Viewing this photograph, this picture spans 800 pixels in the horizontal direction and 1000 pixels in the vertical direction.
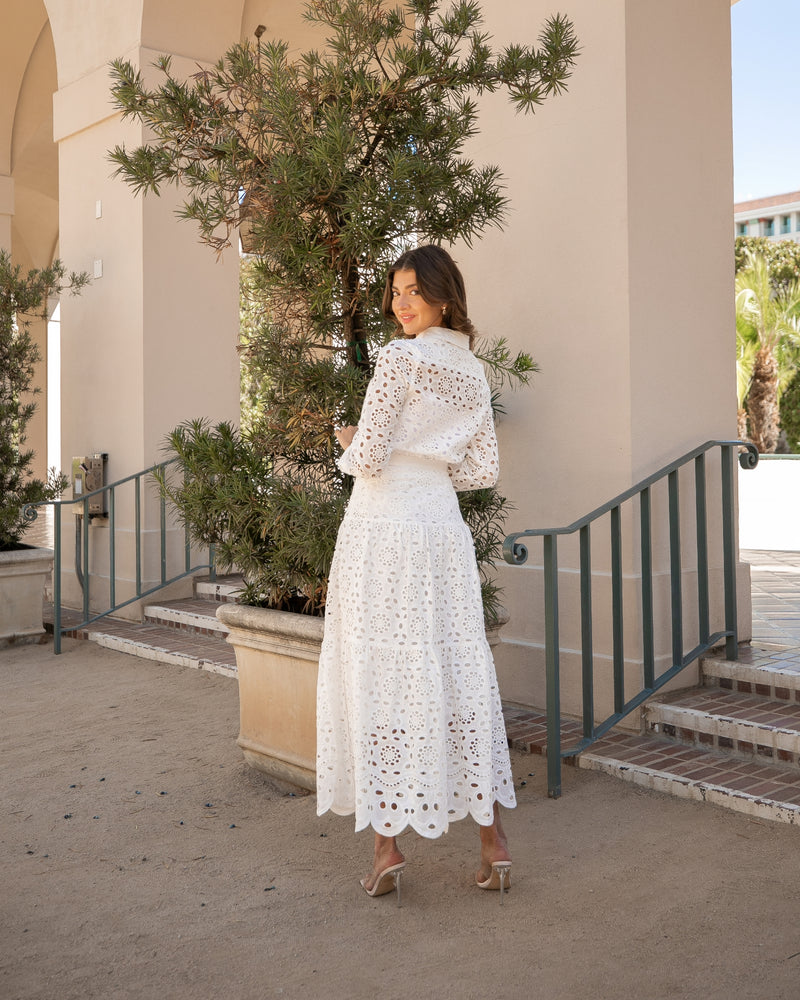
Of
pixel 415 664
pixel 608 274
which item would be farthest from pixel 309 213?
pixel 415 664

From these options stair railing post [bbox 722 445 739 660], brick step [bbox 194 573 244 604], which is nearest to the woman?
stair railing post [bbox 722 445 739 660]

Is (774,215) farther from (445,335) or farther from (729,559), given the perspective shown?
(445,335)

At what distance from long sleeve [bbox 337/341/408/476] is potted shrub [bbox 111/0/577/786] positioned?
57 centimetres

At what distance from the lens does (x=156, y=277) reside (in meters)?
6.79

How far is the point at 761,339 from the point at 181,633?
15300 mm

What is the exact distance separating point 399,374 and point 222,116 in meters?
1.25

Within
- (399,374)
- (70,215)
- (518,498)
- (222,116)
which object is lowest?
(518,498)

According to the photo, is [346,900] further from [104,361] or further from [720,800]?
[104,361]

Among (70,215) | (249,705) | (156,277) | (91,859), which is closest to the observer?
(91,859)

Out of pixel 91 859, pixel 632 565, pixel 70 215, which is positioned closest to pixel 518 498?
pixel 632 565

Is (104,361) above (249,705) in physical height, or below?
above

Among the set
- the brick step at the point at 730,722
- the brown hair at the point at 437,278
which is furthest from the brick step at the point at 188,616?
the brown hair at the point at 437,278

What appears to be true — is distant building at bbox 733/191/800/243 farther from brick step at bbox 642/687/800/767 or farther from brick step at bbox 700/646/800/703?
brick step at bbox 642/687/800/767

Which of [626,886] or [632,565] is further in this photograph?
[632,565]
